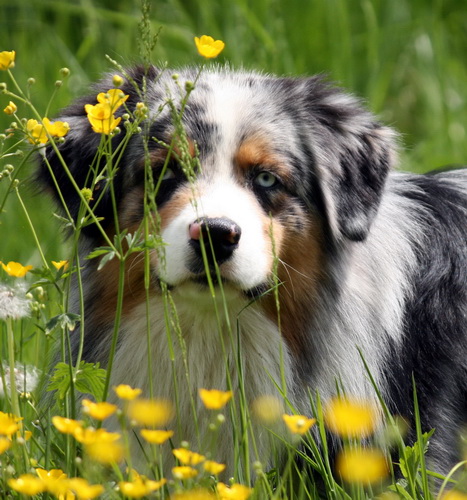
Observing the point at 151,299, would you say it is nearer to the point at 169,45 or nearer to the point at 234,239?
the point at 234,239

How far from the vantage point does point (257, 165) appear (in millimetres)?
2861

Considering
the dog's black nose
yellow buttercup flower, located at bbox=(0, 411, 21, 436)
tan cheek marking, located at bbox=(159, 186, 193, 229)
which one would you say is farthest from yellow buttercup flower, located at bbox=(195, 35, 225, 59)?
yellow buttercup flower, located at bbox=(0, 411, 21, 436)

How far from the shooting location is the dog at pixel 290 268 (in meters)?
2.88

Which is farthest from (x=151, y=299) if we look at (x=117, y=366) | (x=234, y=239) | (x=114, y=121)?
(x=114, y=121)

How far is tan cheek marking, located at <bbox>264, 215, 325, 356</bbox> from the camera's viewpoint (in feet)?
9.52

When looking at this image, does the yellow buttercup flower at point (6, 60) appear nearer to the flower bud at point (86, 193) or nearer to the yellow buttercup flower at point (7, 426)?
the flower bud at point (86, 193)

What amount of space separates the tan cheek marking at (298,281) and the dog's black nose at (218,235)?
377 millimetres

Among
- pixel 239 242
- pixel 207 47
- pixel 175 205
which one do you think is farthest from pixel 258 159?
pixel 207 47

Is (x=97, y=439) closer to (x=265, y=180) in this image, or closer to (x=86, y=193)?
(x=86, y=193)

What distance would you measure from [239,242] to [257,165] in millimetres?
417

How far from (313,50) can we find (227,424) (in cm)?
349

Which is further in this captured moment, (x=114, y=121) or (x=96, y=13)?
(x=96, y=13)

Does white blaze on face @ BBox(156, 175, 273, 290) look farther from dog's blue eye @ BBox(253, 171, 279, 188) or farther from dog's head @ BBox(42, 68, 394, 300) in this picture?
dog's blue eye @ BBox(253, 171, 279, 188)

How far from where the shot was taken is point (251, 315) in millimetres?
2926
